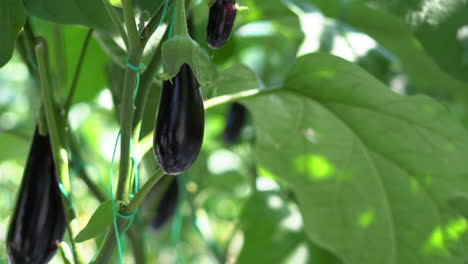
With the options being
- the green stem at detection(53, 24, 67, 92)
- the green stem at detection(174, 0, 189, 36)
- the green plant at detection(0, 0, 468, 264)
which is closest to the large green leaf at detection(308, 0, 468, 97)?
the green plant at detection(0, 0, 468, 264)

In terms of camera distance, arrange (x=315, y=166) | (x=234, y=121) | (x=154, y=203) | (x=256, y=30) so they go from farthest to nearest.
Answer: (x=256, y=30) < (x=234, y=121) < (x=154, y=203) < (x=315, y=166)

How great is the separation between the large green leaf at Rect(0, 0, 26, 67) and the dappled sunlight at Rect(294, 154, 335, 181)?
0.38m

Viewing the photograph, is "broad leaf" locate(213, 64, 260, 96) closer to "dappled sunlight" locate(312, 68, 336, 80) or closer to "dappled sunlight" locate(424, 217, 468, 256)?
"dappled sunlight" locate(312, 68, 336, 80)

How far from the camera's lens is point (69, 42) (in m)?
0.87

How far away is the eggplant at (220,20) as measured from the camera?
47 cm

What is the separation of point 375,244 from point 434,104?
179 millimetres

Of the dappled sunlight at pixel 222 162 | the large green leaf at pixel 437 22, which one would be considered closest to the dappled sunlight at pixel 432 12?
the large green leaf at pixel 437 22

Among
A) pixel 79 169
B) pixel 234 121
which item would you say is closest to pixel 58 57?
pixel 79 169

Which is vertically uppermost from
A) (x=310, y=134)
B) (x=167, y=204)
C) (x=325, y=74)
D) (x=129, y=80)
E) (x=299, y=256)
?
(x=129, y=80)

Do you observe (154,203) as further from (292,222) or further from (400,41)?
(400,41)

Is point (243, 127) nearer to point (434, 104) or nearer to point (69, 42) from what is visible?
point (69, 42)

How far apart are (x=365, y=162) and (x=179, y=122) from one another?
1.22ft

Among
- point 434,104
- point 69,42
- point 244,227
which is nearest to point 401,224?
point 434,104

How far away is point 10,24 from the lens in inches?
19.8
